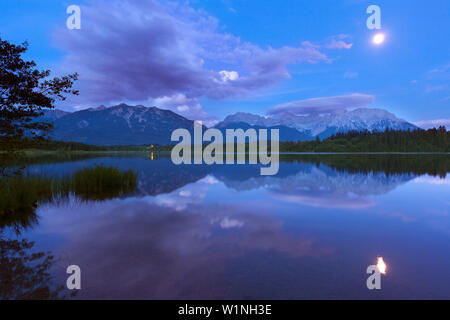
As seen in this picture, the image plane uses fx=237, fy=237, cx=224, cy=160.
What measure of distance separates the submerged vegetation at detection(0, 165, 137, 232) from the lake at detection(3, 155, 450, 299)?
0.94m

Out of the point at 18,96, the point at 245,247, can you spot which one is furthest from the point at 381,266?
the point at 18,96

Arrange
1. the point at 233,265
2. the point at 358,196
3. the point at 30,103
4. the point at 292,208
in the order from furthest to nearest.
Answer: the point at 358,196 < the point at 292,208 < the point at 30,103 < the point at 233,265

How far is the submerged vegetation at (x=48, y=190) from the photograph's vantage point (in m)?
11.9

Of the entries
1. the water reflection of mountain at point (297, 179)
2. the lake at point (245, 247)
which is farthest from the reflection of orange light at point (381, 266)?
the water reflection of mountain at point (297, 179)

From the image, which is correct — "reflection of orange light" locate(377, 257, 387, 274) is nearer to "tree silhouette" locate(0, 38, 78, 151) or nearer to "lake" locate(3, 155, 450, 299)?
"lake" locate(3, 155, 450, 299)

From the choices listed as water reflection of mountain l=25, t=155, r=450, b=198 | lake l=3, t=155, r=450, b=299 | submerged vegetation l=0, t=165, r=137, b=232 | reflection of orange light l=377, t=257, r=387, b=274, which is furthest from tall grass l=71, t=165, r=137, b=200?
reflection of orange light l=377, t=257, r=387, b=274

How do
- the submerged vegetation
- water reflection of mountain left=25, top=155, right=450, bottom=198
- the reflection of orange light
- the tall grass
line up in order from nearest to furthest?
the reflection of orange light, the submerged vegetation, the tall grass, water reflection of mountain left=25, top=155, right=450, bottom=198

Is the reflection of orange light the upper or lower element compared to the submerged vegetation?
lower

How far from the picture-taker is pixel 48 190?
702 inches

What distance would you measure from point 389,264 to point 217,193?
14.3 metres

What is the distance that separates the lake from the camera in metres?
5.52
